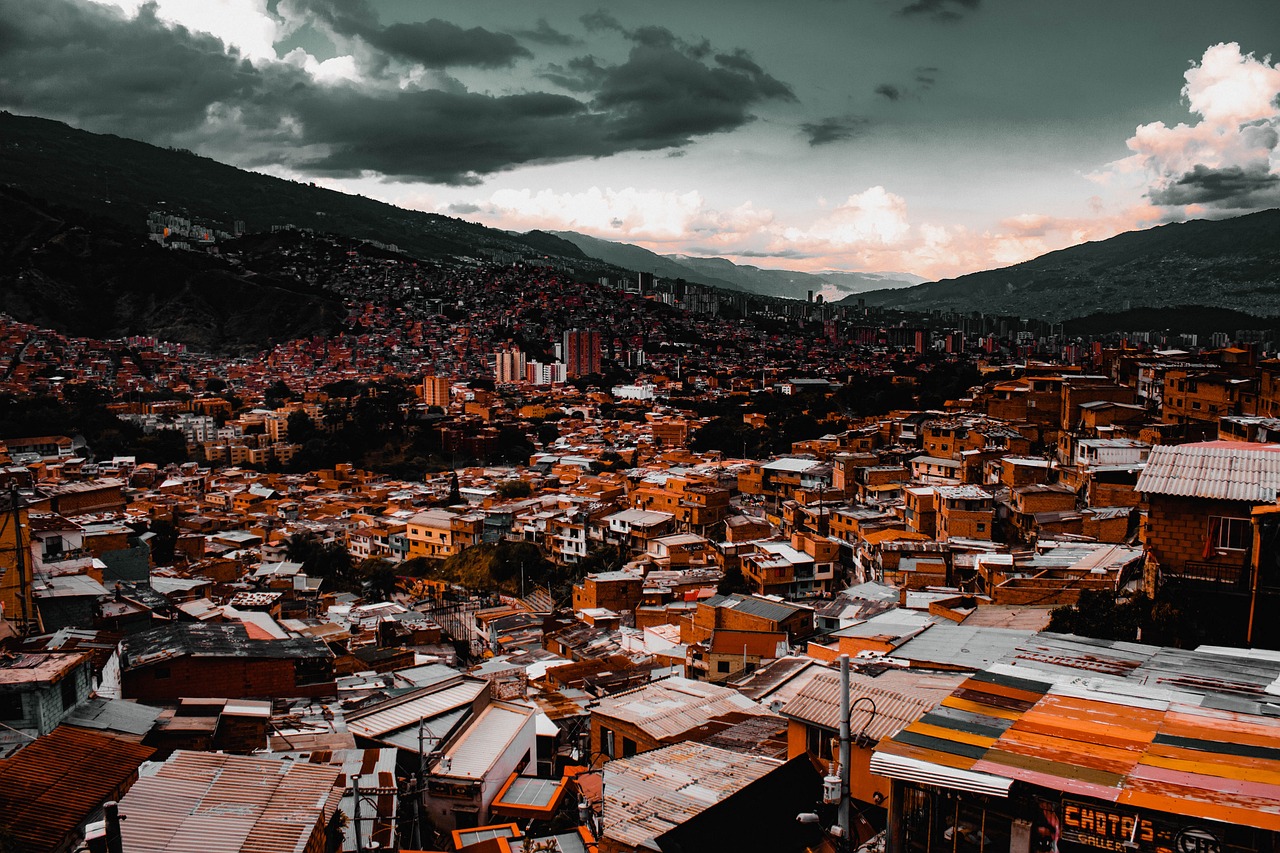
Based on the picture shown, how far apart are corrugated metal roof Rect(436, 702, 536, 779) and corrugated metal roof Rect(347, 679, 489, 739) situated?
0.95 ft

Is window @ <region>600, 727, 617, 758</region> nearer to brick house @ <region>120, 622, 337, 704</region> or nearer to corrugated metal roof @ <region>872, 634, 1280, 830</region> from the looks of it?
brick house @ <region>120, 622, 337, 704</region>

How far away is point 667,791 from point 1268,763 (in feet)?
12.4

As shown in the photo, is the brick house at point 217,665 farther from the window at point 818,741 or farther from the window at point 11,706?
the window at point 818,741

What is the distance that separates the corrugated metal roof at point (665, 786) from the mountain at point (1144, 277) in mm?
122714

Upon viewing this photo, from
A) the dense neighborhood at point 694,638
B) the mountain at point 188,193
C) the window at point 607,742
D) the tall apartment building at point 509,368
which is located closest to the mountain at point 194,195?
the mountain at point 188,193

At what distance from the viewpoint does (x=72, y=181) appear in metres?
119

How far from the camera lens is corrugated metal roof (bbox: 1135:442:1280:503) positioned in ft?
23.1

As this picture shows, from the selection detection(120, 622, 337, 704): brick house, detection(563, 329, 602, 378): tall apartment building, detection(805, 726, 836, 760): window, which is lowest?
detection(120, 622, 337, 704): brick house

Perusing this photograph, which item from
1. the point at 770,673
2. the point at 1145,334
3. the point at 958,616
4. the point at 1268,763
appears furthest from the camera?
the point at 1145,334

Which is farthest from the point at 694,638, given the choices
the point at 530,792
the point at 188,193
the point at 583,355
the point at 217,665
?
the point at 188,193

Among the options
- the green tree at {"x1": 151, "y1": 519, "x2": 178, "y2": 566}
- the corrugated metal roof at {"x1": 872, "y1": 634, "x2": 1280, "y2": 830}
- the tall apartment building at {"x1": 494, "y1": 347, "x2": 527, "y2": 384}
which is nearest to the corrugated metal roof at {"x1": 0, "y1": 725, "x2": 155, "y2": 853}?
the corrugated metal roof at {"x1": 872, "y1": 634, "x2": 1280, "y2": 830}

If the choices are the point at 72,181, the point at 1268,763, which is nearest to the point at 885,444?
the point at 1268,763

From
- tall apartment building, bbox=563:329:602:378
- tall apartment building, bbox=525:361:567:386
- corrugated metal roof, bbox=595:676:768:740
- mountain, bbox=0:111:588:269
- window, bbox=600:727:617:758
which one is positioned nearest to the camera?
corrugated metal roof, bbox=595:676:768:740

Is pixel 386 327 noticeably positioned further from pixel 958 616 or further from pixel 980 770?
pixel 980 770
